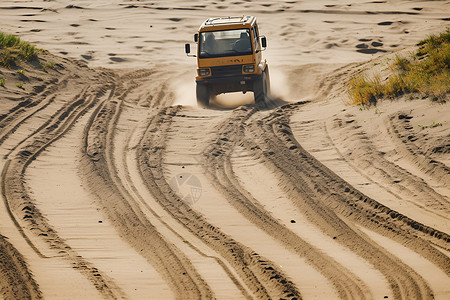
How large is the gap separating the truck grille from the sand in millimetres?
858

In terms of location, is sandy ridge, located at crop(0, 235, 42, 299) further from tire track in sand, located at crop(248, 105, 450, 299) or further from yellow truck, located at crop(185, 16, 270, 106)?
yellow truck, located at crop(185, 16, 270, 106)

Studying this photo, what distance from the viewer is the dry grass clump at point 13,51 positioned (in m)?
17.0

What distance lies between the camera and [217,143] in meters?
12.2

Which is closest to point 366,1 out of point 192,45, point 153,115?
point 192,45

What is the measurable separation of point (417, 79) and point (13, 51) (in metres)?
10.6

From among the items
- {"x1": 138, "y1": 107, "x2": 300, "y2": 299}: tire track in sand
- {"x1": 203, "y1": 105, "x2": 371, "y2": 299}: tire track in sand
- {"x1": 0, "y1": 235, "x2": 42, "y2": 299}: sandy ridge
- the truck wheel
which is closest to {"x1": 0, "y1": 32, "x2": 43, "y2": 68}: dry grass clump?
the truck wheel

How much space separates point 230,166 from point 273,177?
1.00m

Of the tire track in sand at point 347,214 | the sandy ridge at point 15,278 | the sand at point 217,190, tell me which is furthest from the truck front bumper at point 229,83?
the sandy ridge at point 15,278

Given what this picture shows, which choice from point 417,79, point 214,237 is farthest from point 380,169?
point 417,79

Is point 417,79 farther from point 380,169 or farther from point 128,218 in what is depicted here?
point 128,218

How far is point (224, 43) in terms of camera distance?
619 inches

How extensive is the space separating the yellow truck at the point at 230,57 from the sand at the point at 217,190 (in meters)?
0.74

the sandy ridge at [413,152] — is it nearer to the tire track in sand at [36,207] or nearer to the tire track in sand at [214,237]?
the tire track in sand at [214,237]

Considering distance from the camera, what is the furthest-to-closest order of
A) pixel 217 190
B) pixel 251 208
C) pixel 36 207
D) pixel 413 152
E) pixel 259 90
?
pixel 259 90
pixel 413 152
pixel 217 190
pixel 36 207
pixel 251 208
